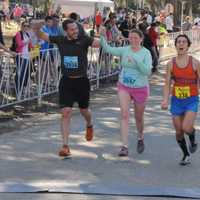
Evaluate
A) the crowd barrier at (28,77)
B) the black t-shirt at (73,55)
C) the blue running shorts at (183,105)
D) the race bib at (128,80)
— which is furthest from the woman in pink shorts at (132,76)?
the crowd barrier at (28,77)

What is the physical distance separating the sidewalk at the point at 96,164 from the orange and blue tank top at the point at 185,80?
0.89 meters

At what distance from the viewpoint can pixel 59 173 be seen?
7121mm

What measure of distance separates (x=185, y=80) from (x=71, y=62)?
1448 millimetres

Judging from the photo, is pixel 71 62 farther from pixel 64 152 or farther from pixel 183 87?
pixel 183 87

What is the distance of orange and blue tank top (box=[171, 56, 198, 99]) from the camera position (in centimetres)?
738

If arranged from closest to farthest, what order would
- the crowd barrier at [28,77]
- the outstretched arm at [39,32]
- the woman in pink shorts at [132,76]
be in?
the woman in pink shorts at [132,76] < the outstretched arm at [39,32] < the crowd barrier at [28,77]


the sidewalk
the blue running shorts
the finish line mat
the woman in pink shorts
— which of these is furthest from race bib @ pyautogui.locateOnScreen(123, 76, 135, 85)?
the finish line mat

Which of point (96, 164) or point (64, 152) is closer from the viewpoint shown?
point (96, 164)

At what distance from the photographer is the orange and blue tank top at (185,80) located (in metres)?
7.38

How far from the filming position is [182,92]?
24.4 feet

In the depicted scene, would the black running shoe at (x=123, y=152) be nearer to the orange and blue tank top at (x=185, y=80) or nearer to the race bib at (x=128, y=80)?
the race bib at (x=128, y=80)

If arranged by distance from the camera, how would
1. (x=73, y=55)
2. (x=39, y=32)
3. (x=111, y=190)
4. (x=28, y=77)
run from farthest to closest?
(x=28, y=77) → (x=39, y=32) → (x=73, y=55) → (x=111, y=190)

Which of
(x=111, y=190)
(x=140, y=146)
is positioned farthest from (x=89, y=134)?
(x=111, y=190)

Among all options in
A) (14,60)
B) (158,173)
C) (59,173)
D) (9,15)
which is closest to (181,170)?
(158,173)
